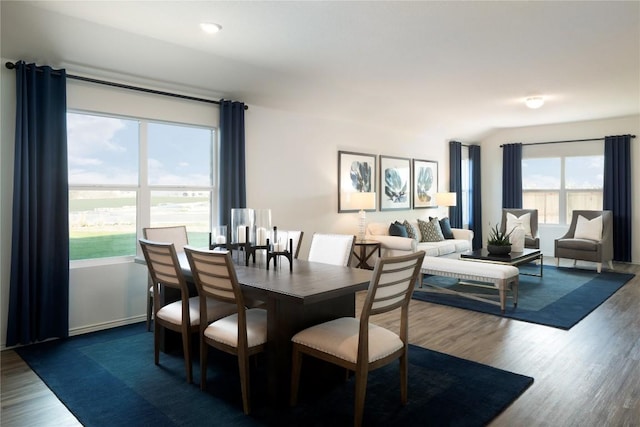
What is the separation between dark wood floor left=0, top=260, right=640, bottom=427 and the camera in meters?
2.43

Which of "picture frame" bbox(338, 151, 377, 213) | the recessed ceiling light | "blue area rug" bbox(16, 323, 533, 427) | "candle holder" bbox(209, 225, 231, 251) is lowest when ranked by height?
"blue area rug" bbox(16, 323, 533, 427)

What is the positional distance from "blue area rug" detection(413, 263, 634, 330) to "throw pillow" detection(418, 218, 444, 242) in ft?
2.71

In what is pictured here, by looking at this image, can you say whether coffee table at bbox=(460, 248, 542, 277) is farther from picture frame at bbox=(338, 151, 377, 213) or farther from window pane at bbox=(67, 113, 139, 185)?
window pane at bbox=(67, 113, 139, 185)

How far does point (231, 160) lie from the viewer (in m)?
4.87

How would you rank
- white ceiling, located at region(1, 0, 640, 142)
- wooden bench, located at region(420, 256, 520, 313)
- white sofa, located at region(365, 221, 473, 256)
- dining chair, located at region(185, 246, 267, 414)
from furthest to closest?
white sofa, located at region(365, 221, 473, 256), wooden bench, located at region(420, 256, 520, 313), white ceiling, located at region(1, 0, 640, 142), dining chair, located at region(185, 246, 267, 414)

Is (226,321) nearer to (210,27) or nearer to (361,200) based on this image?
(210,27)

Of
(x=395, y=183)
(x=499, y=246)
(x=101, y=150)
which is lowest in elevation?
(x=499, y=246)

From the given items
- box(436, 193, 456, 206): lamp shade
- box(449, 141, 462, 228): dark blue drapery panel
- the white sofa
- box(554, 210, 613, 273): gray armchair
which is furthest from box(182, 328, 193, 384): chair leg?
box(449, 141, 462, 228): dark blue drapery panel

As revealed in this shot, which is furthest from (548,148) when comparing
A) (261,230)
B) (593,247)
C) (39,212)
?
(39,212)

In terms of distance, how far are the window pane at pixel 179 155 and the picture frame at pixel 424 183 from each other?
14.0 ft

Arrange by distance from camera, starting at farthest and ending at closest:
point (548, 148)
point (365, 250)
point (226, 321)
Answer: point (548, 148)
point (365, 250)
point (226, 321)

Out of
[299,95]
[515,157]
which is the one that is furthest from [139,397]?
[515,157]

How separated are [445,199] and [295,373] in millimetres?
6221

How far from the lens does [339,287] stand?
238 cm
